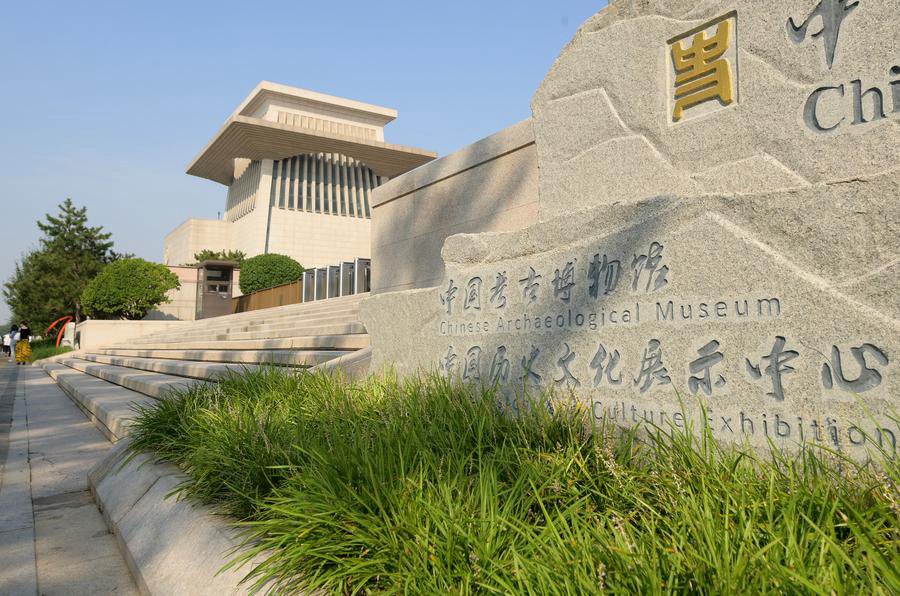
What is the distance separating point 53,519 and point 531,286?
3468 mm

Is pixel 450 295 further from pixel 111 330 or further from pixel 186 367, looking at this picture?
pixel 111 330

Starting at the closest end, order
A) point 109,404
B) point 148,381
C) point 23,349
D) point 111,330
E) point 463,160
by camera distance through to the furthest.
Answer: point 109,404, point 463,160, point 148,381, point 111,330, point 23,349

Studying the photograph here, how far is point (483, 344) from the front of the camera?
13.3 ft

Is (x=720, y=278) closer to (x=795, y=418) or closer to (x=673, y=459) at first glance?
(x=795, y=418)

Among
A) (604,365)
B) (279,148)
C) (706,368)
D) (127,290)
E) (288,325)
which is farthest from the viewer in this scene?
(279,148)

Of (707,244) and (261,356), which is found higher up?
Answer: (707,244)

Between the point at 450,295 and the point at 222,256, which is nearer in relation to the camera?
the point at 450,295

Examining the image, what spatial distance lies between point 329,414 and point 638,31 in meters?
3.25

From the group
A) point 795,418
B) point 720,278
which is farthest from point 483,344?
point 795,418

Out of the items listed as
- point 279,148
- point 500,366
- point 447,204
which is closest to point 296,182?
point 279,148

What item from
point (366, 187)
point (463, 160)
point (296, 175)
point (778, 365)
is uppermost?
point (296, 175)

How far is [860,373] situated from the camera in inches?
95.3

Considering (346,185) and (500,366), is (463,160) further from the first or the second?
(346,185)

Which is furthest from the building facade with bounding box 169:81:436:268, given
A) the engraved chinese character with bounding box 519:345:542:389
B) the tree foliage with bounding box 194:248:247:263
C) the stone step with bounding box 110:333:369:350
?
the engraved chinese character with bounding box 519:345:542:389
